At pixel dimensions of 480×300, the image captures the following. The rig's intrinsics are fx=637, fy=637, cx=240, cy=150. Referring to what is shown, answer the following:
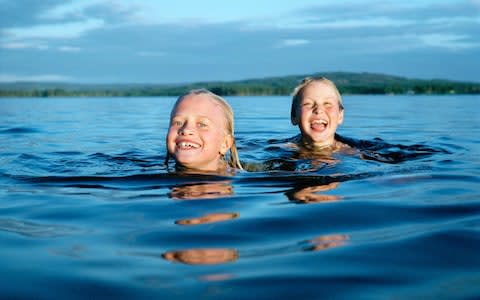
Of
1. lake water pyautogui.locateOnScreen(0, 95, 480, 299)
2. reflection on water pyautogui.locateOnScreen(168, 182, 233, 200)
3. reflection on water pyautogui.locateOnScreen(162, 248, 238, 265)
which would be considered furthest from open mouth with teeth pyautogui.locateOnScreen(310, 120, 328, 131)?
reflection on water pyautogui.locateOnScreen(162, 248, 238, 265)

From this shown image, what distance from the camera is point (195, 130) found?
5.88 metres

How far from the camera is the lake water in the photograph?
2656 mm

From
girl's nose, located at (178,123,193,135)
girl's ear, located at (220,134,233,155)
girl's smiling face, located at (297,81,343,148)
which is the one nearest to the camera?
girl's nose, located at (178,123,193,135)

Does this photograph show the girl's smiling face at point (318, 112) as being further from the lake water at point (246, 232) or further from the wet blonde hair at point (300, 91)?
the lake water at point (246, 232)

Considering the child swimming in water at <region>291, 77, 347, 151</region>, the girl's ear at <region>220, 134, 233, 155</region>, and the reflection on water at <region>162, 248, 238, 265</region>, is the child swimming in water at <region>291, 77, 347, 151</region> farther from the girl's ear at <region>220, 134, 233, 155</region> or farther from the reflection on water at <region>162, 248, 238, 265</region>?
the reflection on water at <region>162, 248, 238, 265</region>

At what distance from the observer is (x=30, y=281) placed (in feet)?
9.02

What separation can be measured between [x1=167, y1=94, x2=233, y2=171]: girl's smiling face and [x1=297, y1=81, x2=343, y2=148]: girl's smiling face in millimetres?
2365

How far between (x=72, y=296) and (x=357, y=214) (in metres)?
2.16

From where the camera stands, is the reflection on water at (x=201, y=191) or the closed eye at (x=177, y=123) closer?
the reflection on water at (x=201, y=191)

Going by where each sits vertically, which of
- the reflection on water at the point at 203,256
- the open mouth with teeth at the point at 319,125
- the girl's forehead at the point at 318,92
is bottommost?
the reflection on water at the point at 203,256

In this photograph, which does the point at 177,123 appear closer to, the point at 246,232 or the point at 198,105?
the point at 198,105

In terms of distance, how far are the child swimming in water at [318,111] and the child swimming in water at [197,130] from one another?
7.40 ft

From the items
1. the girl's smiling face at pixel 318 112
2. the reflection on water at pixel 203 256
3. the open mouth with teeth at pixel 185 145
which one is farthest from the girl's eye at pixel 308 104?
the reflection on water at pixel 203 256

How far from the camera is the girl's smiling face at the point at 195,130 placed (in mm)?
5832
